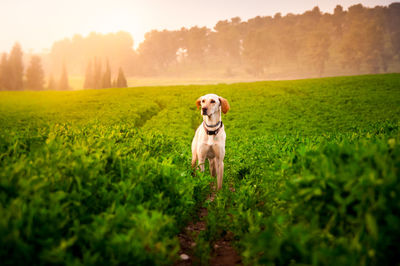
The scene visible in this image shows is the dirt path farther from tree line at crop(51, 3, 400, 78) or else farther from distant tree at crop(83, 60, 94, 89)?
tree line at crop(51, 3, 400, 78)

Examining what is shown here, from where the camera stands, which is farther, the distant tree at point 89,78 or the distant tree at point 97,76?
the distant tree at point 89,78

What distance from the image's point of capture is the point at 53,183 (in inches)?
102

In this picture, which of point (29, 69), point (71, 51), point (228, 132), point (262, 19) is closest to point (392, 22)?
point (262, 19)

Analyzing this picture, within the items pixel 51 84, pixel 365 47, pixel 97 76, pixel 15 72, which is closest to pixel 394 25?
pixel 365 47

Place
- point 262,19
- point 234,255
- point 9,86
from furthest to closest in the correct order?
point 262,19 → point 9,86 → point 234,255

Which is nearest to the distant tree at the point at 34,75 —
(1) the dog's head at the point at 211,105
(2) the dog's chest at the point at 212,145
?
(1) the dog's head at the point at 211,105

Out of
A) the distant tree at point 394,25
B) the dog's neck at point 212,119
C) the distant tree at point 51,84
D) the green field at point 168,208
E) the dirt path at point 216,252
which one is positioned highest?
the distant tree at point 394,25

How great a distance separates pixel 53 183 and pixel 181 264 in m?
1.83

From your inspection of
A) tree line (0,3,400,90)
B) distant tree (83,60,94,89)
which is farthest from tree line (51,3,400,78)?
distant tree (83,60,94,89)

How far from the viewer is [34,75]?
79.6 meters

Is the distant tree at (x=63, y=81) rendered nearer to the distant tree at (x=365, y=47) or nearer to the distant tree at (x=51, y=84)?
the distant tree at (x=51, y=84)

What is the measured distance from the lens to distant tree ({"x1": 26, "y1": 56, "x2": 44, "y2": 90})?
79.2m

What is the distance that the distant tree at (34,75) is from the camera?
3118 inches

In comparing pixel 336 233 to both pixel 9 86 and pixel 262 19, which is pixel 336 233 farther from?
pixel 262 19
